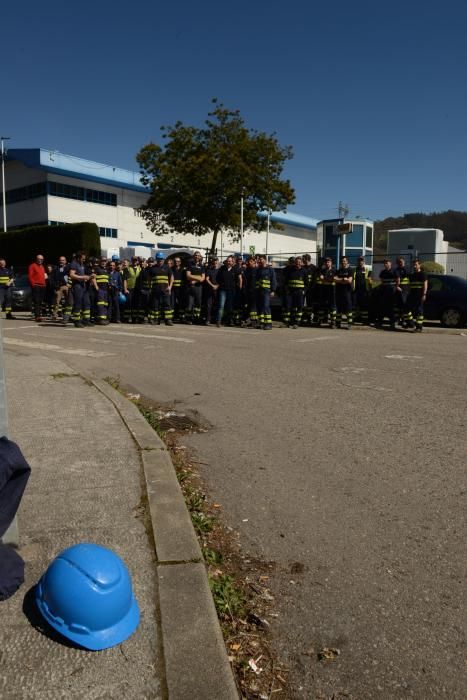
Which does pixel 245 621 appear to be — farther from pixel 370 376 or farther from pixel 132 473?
pixel 370 376

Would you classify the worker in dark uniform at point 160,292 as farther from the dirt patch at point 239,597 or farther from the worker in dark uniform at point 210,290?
the dirt patch at point 239,597

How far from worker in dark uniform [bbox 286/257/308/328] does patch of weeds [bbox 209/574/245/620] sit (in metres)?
13.9

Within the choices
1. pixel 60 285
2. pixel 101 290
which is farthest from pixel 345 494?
pixel 60 285

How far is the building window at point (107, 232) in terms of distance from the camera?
51.3 m

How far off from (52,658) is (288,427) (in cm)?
371

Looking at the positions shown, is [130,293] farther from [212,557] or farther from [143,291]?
[212,557]

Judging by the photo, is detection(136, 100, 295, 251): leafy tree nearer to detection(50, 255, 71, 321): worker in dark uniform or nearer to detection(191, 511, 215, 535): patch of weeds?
detection(50, 255, 71, 321): worker in dark uniform

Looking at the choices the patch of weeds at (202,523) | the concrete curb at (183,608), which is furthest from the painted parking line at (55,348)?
the patch of weeds at (202,523)

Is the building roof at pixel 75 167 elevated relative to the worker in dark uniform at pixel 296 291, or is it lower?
elevated

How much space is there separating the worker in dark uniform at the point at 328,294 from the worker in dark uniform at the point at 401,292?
1.65 meters

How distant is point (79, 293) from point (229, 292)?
4.09 metres

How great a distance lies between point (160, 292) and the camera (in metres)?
17.0

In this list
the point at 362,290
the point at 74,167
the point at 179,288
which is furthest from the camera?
the point at 74,167

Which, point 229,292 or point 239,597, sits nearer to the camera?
point 239,597
